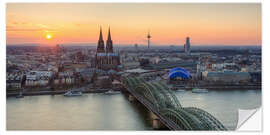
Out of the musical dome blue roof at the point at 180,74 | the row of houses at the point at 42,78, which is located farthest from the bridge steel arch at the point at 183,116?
the musical dome blue roof at the point at 180,74

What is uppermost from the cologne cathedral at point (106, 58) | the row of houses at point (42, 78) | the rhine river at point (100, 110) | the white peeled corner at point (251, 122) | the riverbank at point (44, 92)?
the cologne cathedral at point (106, 58)

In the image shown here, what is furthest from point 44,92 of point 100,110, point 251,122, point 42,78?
point 251,122

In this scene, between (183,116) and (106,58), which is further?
(106,58)

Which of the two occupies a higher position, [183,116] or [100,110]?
[183,116]

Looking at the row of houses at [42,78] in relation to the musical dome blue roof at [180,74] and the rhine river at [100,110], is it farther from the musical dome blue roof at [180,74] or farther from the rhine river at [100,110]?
the musical dome blue roof at [180,74]

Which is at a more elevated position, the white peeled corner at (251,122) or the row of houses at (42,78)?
the row of houses at (42,78)

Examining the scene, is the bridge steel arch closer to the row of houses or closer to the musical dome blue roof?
the row of houses

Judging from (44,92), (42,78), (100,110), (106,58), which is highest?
(106,58)

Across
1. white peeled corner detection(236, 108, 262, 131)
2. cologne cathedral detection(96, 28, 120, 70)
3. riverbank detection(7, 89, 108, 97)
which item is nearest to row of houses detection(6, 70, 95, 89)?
riverbank detection(7, 89, 108, 97)

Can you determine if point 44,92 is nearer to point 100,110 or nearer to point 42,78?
point 42,78

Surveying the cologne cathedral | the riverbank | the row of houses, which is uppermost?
the cologne cathedral
